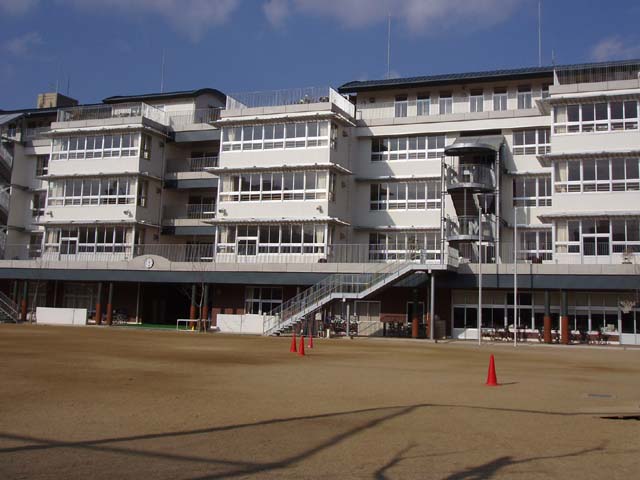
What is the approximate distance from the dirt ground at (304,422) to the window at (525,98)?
30921 mm

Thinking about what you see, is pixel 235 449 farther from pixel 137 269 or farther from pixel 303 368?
pixel 137 269

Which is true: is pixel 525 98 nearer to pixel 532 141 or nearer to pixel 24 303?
pixel 532 141

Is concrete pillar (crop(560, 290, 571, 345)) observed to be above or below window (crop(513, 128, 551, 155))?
below

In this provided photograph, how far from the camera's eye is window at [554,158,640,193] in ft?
132

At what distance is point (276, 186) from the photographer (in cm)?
4816

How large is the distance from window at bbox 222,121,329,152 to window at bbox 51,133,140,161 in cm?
781

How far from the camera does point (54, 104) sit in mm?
66188

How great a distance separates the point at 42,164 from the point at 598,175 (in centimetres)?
4451

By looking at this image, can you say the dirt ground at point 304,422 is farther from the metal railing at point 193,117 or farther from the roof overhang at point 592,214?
the metal railing at point 193,117

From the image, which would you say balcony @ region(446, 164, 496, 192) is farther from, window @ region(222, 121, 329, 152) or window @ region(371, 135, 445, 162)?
window @ region(222, 121, 329, 152)

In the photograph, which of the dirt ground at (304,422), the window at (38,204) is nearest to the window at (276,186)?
the window at (38,204)

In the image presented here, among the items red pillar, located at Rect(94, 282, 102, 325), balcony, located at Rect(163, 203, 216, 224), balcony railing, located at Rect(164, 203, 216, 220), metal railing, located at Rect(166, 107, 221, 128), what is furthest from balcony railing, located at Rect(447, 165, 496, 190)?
red pillar, located at Rect(94, 282, 102, 325)

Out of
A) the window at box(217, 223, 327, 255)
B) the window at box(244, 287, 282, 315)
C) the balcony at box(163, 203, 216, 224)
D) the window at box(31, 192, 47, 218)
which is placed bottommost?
the window at box(244, 287, 282, 315)

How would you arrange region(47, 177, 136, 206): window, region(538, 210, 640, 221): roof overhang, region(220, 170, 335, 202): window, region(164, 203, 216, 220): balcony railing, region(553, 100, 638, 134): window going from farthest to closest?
region(164, 203, 216, 220): balcony railing, region(47, 177, 136, 206): window, region(220, 170, 335, 202): window, region(553, 100, 638, 134): window, region(538, 210, 640, 221): roof overhang
